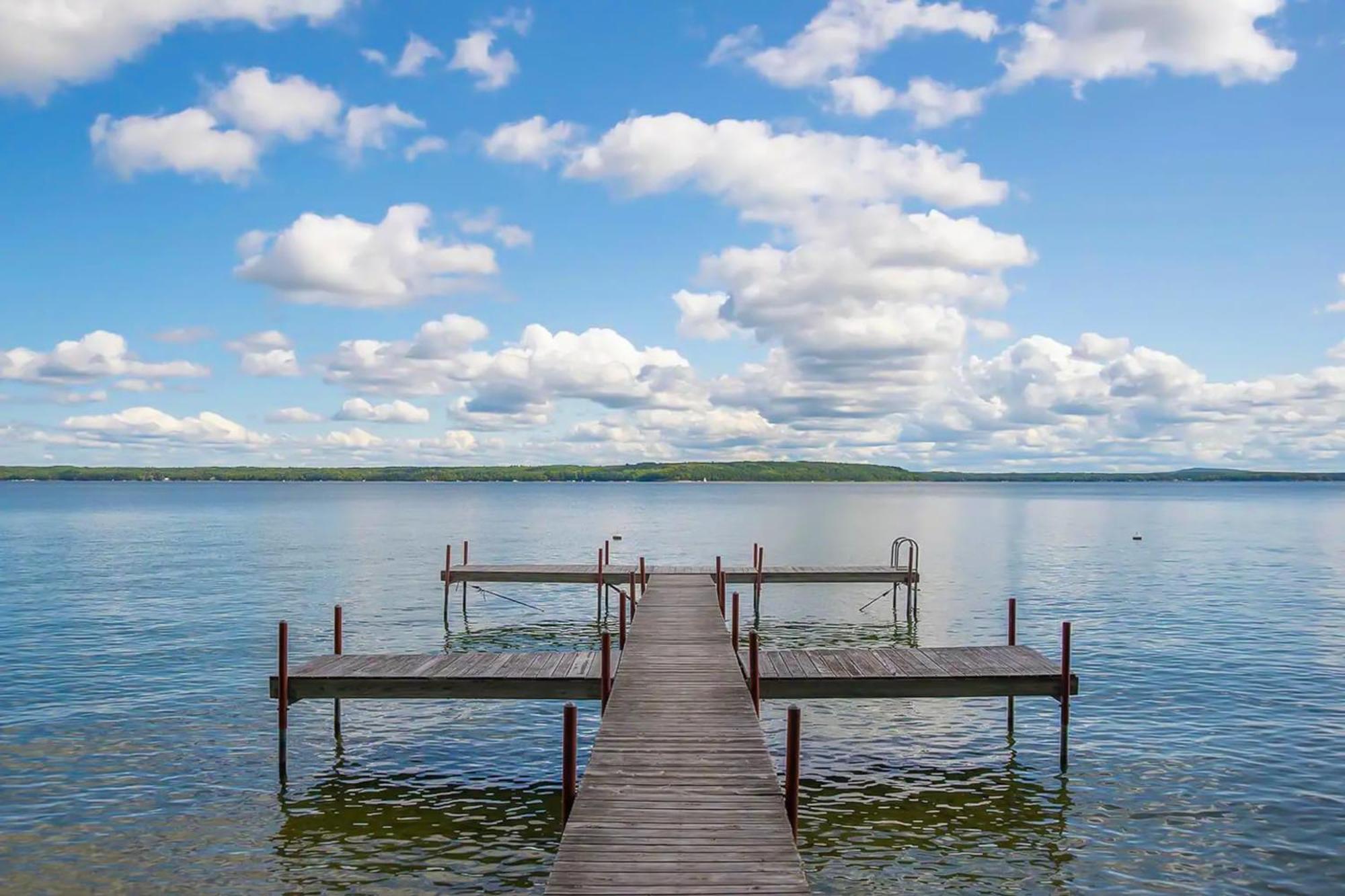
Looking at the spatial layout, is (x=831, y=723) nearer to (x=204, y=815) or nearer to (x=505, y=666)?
(x=505, y=666)

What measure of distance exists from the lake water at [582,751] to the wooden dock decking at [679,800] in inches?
89.0

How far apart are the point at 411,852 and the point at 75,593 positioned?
37.9 metres

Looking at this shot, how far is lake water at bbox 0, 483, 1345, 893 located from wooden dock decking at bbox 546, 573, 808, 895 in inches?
89.0

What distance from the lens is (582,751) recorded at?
20.0 meters

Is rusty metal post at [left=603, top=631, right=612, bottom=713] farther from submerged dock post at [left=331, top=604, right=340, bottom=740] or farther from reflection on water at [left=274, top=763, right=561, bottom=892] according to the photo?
submerged dock post at [left=331, top=604, right=340, bottom=740]

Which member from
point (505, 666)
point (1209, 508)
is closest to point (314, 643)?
point (505, 666)

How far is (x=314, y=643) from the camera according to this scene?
3247cm

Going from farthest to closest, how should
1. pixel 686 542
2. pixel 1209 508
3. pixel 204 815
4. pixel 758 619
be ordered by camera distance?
pixel 1209 508 < pixel 686 542 < pixel 758 619 < pixel 204 815

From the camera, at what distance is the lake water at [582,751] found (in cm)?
1475

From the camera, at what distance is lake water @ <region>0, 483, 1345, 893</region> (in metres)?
14.8

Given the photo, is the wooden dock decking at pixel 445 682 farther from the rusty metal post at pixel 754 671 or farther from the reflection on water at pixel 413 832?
the rusty metal post at pixel 754 671

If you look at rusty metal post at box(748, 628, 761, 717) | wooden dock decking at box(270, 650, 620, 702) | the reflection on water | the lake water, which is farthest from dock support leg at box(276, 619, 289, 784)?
rusty metal post at box(748, 628, 761, 717)

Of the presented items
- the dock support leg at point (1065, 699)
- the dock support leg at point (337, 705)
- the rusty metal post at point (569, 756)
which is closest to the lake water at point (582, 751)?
the dock support leg at point (337, 705)

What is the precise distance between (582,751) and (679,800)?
825cm
